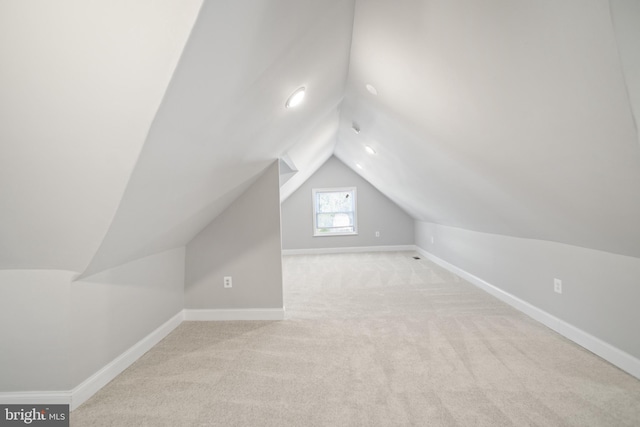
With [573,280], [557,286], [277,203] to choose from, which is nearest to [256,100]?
[277,203]

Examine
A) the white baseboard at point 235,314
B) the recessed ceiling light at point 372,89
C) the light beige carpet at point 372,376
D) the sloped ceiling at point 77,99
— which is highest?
the recessed ceiling light at point 372,89

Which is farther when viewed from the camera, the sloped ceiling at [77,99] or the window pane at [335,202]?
the window pane at [335,202]

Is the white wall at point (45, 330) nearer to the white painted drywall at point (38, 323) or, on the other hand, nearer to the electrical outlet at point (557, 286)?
the white painted drywall at point (38, 323)

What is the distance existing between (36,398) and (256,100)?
2.11m

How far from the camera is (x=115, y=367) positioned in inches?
85.9

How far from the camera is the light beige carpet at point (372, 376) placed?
1.71 meters

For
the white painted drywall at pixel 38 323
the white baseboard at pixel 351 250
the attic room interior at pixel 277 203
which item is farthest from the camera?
the white baseboard at pixel 351 250

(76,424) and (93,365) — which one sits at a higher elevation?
(93,365)

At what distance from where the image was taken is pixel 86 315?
6.41 feet

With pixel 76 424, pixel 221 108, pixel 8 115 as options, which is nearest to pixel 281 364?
pixel 76 424

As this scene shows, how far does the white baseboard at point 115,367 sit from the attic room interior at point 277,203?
0.06ft

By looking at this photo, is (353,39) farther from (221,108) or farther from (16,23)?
(16,23)

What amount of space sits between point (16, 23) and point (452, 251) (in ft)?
17.4

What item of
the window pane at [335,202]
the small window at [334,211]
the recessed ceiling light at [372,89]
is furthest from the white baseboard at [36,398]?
the window pane at [335,202]
